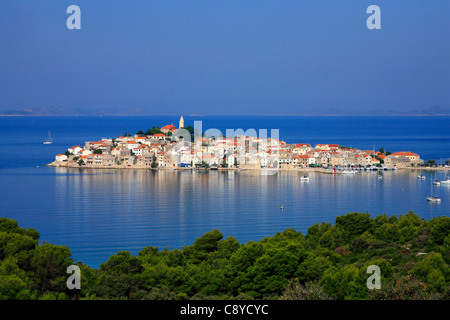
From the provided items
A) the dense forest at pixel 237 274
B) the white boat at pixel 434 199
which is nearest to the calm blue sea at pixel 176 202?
the white boat at pixel 434 199

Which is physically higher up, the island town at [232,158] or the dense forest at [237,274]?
the island town at [232,158]

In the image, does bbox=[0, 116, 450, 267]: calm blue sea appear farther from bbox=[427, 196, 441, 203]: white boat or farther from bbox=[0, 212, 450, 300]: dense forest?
bbox=[0, 212, 450, 300]: dense forest

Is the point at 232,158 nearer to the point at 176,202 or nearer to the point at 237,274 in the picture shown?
the point at 176,202

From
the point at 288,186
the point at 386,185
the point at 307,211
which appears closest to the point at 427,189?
the point at 386,185

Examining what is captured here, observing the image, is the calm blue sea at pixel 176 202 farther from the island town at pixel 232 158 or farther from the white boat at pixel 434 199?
the island town at pixel 232 158

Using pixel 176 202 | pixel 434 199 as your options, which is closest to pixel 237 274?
pixel 176 202

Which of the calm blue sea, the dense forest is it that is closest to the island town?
the calm blue sea

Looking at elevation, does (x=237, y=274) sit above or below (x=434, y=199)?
above

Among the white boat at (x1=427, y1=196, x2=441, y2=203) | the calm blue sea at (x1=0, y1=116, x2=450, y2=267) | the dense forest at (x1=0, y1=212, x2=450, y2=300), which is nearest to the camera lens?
the dense forest at (x1=0, y1=212, x2=450, y2=300)

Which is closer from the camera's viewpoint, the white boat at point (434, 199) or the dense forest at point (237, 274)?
the dense forest at point (237, 274)

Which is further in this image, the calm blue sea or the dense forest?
the calm blue sea
